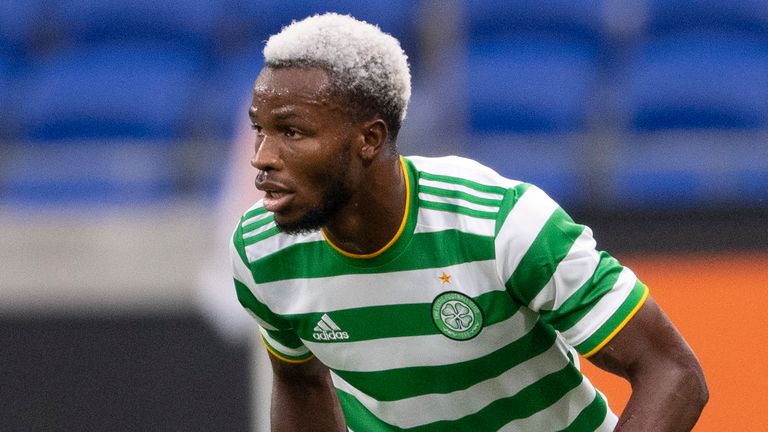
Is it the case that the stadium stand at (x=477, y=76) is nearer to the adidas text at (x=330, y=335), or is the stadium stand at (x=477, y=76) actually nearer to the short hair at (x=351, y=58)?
the adidas text at (x=330, y=335)

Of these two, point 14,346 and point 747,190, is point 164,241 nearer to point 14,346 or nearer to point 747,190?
point 14,346

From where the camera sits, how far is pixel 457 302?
3.04m

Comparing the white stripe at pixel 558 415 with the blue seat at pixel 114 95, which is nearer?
the white stripe at pixel 558 415

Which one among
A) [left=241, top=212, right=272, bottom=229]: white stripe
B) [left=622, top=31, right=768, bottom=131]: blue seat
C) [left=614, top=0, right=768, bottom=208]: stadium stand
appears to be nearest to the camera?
[left=241, top=212, right=272, bottom=229]: white stripe

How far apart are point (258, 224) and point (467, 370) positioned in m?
0.57

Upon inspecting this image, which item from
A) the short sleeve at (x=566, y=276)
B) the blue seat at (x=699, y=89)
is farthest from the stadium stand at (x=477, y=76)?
the short sleeve at (x=566, y=276)

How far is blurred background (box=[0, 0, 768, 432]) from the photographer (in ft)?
18.4

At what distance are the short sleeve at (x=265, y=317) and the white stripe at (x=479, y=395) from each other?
1.02ft

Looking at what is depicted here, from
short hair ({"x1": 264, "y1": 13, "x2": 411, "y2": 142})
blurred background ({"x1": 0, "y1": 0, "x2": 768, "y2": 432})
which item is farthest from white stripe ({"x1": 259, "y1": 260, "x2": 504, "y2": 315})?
blurred background ({"x1": 0, "y1": 0, "x2": 768, "y2": 432})

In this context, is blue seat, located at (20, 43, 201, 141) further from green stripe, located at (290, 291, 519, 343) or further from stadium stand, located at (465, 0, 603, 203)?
green stripe, located at (290, 291, 519, 343)

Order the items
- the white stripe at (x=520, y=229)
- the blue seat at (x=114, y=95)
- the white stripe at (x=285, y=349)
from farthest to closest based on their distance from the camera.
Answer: the blue seat at (x=114, y=95), the white stripe at (x=285, y=349), the white stripe at (x=520, y=229)

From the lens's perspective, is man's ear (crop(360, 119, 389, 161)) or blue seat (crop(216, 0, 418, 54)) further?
blue seat (crop(216, 0, 418, 54))

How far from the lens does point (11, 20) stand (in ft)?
27.3

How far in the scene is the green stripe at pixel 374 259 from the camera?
3.02m
